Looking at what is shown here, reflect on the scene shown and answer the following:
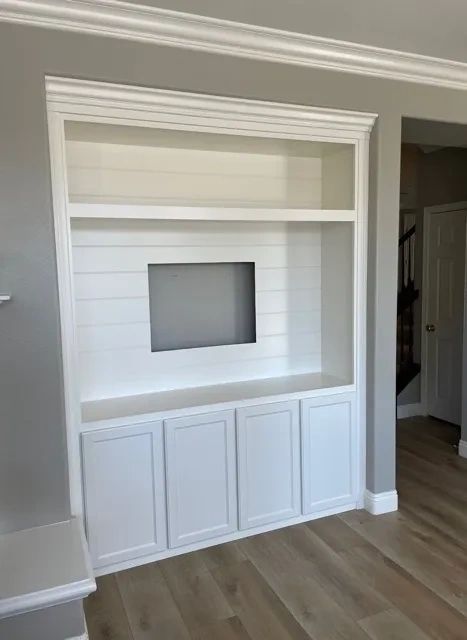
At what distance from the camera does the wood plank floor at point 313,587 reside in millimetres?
2291

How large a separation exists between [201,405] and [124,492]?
60cm

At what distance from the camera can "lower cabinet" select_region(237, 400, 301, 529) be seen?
9.81ft

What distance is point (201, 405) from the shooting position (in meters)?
2.87

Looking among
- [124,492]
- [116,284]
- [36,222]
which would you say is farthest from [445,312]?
[36,222]

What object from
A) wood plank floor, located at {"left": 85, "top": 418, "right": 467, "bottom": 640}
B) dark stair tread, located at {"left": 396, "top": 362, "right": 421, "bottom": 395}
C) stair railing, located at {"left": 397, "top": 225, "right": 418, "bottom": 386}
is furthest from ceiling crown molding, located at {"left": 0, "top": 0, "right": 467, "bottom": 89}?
dark stair tread, located at {"left": 396, "top": 362, "right": 421, "bottom": 395}

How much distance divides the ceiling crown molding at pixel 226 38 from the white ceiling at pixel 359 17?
0.06m

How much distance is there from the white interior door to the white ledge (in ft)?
12.4

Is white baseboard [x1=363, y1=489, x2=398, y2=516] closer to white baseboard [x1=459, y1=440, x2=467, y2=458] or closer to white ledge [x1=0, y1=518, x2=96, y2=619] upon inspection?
white baseboard [x1=459, y1=440, x2=467, y2=458]

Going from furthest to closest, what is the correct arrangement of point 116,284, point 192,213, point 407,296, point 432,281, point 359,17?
point 407,296 → point 432,281 → point 116,284 → point 192,213 → point 359,17

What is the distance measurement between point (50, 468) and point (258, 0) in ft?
7.55

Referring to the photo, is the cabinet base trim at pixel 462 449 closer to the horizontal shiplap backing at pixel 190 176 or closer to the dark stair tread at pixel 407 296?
the dark stair tread at pixel 407 296

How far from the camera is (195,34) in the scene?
250 cm

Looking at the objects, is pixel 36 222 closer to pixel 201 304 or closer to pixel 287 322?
pixel 201 304

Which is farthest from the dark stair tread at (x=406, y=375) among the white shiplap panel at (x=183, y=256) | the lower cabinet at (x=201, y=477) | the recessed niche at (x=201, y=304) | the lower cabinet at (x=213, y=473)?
the lower cabinet at (x=201, y=477)
